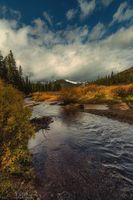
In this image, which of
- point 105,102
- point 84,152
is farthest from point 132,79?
point 84,152

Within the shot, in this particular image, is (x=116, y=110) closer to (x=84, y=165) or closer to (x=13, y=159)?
(x=84, y=165)

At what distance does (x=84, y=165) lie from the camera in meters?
10.1

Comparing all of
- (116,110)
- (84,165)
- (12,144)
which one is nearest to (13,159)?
(12,144)

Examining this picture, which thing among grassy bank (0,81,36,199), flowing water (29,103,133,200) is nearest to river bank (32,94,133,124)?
flowing water (29,103,133,200)

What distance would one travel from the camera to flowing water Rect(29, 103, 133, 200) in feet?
24.6

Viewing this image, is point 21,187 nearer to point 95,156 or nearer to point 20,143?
point 20,143

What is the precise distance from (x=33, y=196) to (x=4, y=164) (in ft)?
6.55

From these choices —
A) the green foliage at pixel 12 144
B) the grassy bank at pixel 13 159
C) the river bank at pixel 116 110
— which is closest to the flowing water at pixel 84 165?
the grassy bank at pixel 13 159

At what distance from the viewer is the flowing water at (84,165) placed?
7.51m

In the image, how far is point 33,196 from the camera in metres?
7.06

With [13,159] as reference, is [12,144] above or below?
above

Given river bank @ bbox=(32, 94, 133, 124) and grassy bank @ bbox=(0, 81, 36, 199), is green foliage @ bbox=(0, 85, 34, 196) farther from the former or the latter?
river bank @ bbox=(32, 94, 133, 124)

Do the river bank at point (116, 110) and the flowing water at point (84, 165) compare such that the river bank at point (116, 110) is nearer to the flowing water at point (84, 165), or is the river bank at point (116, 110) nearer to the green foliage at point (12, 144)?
the flowing water at point (84, 165)

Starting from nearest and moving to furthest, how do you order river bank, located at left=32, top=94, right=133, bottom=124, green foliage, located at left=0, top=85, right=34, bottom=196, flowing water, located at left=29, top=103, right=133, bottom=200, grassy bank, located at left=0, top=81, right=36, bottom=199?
grassy bank, located at left=0, top=81, right=36, bottom=199 < flowing water, located at left=29, top=103, right=133, bottom=200 < green foliage, located at left=0, top=85, right=34, bottom=196 < river bank, located at left=32, top=94, right=133, bottom=124
